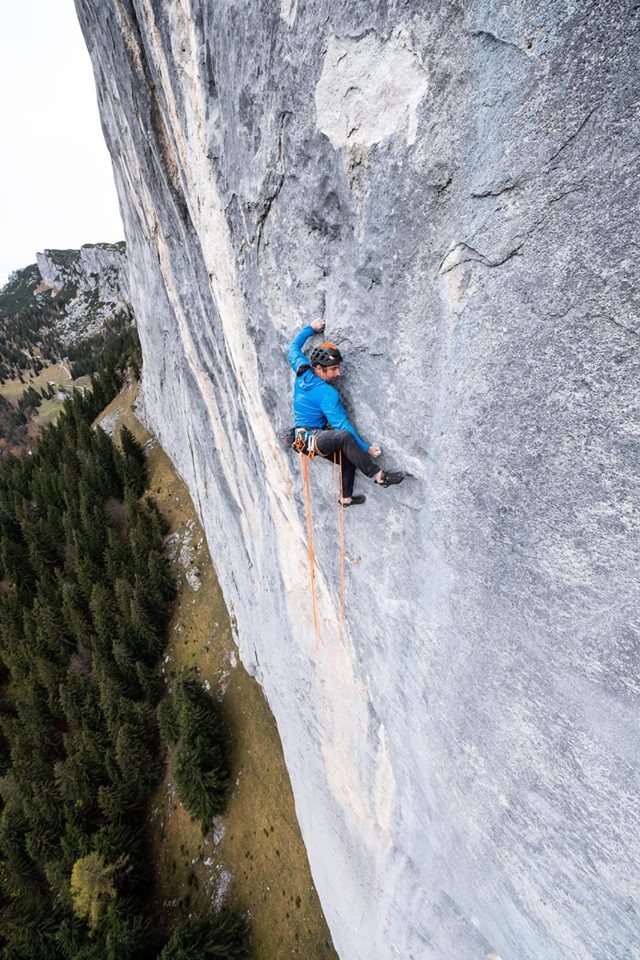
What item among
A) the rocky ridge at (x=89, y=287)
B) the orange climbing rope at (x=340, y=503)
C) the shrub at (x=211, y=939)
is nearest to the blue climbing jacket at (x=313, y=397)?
the orange climbing rope at (x=340, y=503)

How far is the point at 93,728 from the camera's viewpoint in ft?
76.6

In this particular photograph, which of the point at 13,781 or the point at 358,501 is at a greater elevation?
the point at 358,501

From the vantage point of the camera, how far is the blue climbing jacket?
4.97 meters

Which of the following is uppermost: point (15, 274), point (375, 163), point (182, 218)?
point (15, 274)

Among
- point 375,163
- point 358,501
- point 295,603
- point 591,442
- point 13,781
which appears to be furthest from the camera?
point 13,781

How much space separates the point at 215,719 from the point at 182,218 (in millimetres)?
20003

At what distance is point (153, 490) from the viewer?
114 feet

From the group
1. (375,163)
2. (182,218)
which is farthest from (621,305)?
(182,218)

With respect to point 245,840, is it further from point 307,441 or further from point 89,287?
point 89,287

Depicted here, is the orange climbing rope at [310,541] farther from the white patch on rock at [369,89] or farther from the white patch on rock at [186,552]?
the white patch on rock at [186,552]

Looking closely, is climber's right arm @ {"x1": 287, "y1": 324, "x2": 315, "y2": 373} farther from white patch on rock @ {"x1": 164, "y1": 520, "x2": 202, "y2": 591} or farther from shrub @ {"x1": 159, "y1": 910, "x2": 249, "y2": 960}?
white patch on rock @ {"x1": 164, "y1": 520, "x2": 202, "y2": 591}

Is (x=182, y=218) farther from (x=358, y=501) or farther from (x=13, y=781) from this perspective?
(x=13, y=781)

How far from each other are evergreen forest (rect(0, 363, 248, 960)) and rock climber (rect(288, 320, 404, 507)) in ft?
59.9

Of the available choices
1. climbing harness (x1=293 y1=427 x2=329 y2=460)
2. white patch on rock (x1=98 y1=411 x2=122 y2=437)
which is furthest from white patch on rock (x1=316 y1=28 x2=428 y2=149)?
white patch on rock (x1=98 y1=411 x2=122 y2=437)
